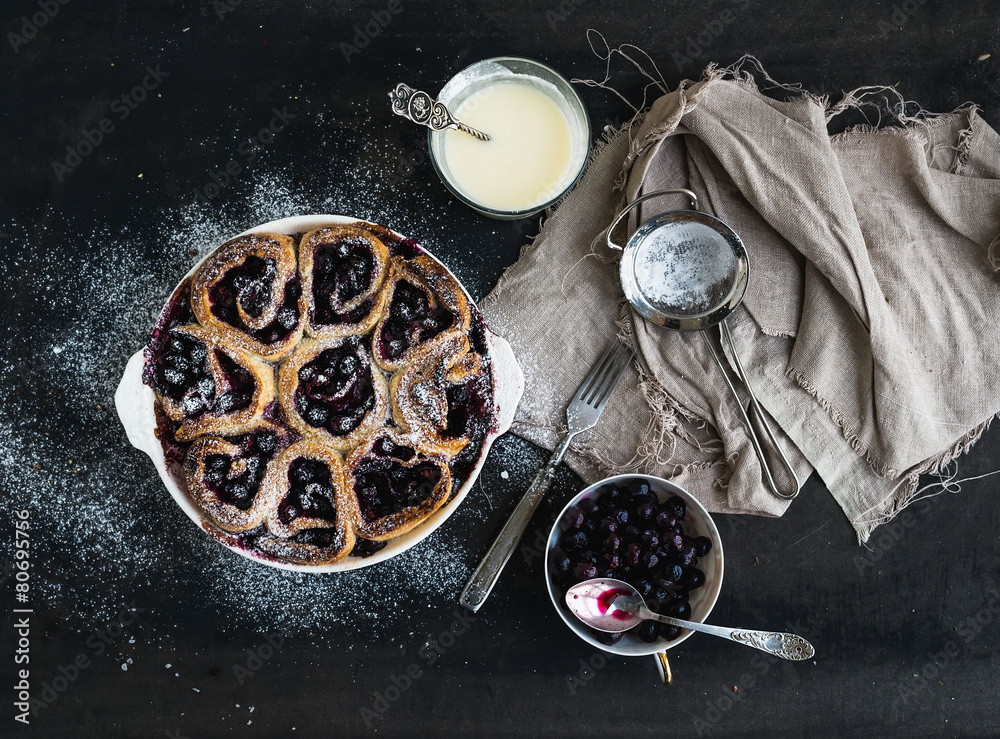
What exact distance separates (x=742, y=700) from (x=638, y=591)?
79cm

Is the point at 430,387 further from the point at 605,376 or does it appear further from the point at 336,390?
the point at 605,376

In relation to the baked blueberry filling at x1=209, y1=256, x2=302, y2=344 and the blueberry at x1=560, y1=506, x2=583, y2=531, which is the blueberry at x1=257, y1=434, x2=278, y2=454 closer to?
the baked blueberry filling at x1=209, y1=256, x2=302, y2=344

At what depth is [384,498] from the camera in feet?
7.75

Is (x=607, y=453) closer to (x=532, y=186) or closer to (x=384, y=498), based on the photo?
(x=384, y=498)

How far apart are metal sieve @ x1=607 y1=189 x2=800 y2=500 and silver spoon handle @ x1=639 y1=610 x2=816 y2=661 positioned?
79cm

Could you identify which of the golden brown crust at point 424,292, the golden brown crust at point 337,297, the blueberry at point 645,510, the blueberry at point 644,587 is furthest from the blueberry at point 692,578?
the golden brown crust at point 337,297

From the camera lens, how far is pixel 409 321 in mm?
2332

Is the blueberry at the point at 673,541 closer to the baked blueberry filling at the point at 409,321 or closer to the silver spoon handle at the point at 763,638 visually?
the silver spoon handle at the point at 763,638

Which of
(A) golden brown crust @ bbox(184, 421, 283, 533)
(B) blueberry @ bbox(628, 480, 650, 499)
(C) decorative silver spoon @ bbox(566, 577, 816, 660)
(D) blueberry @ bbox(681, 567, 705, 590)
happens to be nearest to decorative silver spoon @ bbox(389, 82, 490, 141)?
(A) golden brown crust @ bbox(184, 421, 283, 533)

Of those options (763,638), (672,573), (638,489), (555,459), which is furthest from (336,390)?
(763,638)

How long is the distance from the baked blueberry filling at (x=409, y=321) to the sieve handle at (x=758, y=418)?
3.25 ft

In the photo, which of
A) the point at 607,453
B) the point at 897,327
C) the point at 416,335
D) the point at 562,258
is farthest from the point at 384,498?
the point at 897,327

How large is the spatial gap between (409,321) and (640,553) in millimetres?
1118

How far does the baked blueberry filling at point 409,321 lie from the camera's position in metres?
2.30
